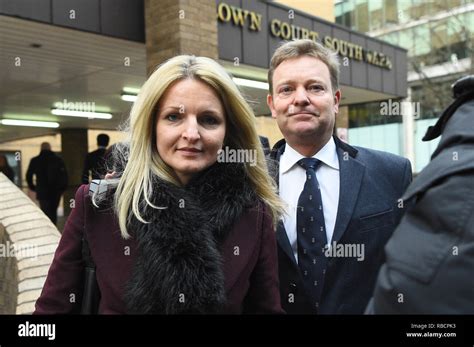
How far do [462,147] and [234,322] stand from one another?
834 mm

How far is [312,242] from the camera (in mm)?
1862

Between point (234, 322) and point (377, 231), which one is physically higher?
point (377, 231)

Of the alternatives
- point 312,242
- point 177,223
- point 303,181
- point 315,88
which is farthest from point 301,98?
point 177,223

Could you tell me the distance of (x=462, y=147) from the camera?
77cm

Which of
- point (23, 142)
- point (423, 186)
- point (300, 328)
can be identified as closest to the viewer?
point (423, 186)

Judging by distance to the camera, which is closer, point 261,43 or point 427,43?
point 261,43

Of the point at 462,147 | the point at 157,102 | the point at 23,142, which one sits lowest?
the point at 462,147

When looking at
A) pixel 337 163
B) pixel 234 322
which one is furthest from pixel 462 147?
pixel 337 163

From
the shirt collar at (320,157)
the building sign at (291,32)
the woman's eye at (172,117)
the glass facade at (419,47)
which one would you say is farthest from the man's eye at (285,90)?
the glass facade at (419,47)

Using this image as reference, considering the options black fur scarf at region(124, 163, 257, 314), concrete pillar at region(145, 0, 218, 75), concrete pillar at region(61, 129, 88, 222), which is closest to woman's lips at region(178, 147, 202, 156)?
black fur scarf at region(124, 163, 257, 314)

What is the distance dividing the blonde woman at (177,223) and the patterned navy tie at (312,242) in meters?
0.21

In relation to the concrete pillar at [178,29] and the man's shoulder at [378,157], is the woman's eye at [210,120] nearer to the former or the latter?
the man's shoulder at [378,157]

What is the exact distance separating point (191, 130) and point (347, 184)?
29.4 inches

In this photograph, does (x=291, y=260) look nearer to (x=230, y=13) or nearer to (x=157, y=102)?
(x=157, y=102)
